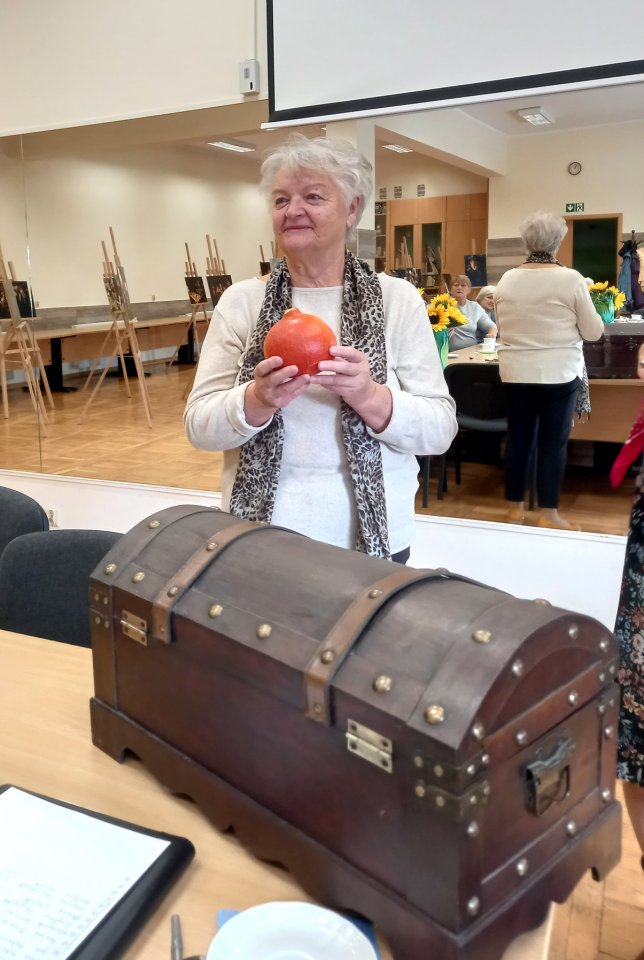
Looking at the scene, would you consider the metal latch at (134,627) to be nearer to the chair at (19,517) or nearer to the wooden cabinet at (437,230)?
the chair at (19,517)

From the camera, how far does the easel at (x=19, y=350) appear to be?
4.41 m

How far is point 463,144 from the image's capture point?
2949 millimetres

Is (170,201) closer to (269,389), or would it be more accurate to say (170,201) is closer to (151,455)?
(151,455)

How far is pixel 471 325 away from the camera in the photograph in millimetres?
3119

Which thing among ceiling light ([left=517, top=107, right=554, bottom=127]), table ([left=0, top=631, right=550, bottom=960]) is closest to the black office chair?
ceiling light ([left=517, top=107, right=554, bottom=127])

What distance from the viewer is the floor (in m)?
3.08

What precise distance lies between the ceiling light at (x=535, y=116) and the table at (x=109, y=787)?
2411 millimetres

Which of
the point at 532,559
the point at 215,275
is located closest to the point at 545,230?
the point at 532,559

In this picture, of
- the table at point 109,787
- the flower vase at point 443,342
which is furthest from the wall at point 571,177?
the table at point 109,787

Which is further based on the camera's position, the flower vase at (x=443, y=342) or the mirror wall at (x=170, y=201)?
the flower vase at (x=443, y=342)

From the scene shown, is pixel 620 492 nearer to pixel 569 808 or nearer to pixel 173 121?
pixel 569 808

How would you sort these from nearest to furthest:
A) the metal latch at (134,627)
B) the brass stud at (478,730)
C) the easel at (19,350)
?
the brass stud at (478,730) → the metal latch at (134,627) → the easel at (19,350)

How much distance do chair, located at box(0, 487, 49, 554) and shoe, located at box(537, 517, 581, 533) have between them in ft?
6.31

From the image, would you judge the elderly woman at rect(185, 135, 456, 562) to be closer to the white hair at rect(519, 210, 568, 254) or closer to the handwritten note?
the handwritten note
